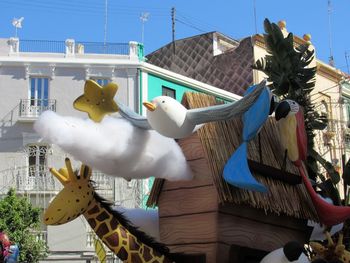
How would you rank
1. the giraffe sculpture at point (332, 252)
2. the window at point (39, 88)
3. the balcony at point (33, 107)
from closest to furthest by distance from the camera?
the giraffe sculpture at point (332, 252)
the balcony at point (33, 107)
the window at point (39, 88)

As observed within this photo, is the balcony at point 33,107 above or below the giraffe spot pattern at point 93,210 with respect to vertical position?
above

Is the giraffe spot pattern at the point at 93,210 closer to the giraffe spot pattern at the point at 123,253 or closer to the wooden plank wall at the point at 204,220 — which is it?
the giraffe spot pattern at the point at 123,253

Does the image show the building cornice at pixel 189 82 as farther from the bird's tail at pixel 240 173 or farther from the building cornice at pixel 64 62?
the bird's tail at pixel 240 173

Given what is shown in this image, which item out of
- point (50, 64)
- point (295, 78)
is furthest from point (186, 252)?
point (50, 64)

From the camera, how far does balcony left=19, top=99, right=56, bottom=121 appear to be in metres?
19.5

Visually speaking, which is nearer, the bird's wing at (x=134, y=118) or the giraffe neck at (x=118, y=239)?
the giraffe neck at (x=118, y=239)

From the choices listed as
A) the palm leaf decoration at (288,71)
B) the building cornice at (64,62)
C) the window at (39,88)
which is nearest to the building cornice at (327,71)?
the building cornice at (64,62)

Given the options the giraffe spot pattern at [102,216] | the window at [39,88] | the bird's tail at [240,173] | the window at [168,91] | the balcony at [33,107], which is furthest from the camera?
the window at [168,91]

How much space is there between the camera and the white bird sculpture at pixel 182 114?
16.1 ft

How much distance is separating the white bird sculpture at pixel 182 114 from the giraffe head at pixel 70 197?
72 cm

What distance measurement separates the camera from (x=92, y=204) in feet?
16.8

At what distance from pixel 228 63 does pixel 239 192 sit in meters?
17.1

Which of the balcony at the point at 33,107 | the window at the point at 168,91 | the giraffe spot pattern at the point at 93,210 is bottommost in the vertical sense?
the giraffe spot pattern at the point at 93,210

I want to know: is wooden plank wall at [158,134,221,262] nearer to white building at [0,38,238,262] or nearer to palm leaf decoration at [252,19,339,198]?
palm leaf decoration at [252,19,339,198]
